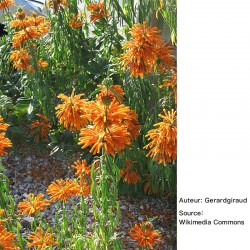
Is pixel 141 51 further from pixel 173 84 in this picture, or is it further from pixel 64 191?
pixel 64 191

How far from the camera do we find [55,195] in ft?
7.74

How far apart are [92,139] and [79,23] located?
144 centimetres

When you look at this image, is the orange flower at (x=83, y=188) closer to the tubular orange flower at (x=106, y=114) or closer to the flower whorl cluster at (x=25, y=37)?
the tubular orange flower at (x=106, y=114)

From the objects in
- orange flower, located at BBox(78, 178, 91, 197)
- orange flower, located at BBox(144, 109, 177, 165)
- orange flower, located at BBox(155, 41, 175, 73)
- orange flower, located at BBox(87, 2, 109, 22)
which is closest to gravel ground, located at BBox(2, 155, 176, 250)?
orange flower, located at BBox(78, 178, 91, 197)

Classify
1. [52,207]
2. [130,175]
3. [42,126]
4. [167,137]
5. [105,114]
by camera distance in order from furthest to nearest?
[42,126]
[52,207]
[130,175]
[167,137]
[105,114]

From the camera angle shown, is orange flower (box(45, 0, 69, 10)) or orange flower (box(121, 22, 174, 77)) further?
orange flower (box(45, 0, 69, 10))

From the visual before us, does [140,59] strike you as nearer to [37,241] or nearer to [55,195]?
[55,195]

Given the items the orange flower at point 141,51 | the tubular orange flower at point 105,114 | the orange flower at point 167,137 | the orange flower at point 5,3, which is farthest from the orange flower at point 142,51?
the orange flower at point 5,3

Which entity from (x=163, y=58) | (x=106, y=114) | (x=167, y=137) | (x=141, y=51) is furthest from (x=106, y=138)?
(x=163, y=58)

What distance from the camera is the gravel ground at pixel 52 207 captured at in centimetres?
304

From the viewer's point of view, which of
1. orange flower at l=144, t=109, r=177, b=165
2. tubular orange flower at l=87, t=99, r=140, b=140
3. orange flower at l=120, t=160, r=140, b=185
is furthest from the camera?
orange flower at l=120, t=160, r=140, b=185

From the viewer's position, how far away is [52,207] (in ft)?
10.6

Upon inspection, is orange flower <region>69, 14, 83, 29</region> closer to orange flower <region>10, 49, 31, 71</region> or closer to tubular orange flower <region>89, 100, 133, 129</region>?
orange flower <region>10, 49, 31, 71</region>

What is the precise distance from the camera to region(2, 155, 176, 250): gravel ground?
9.99 ft
